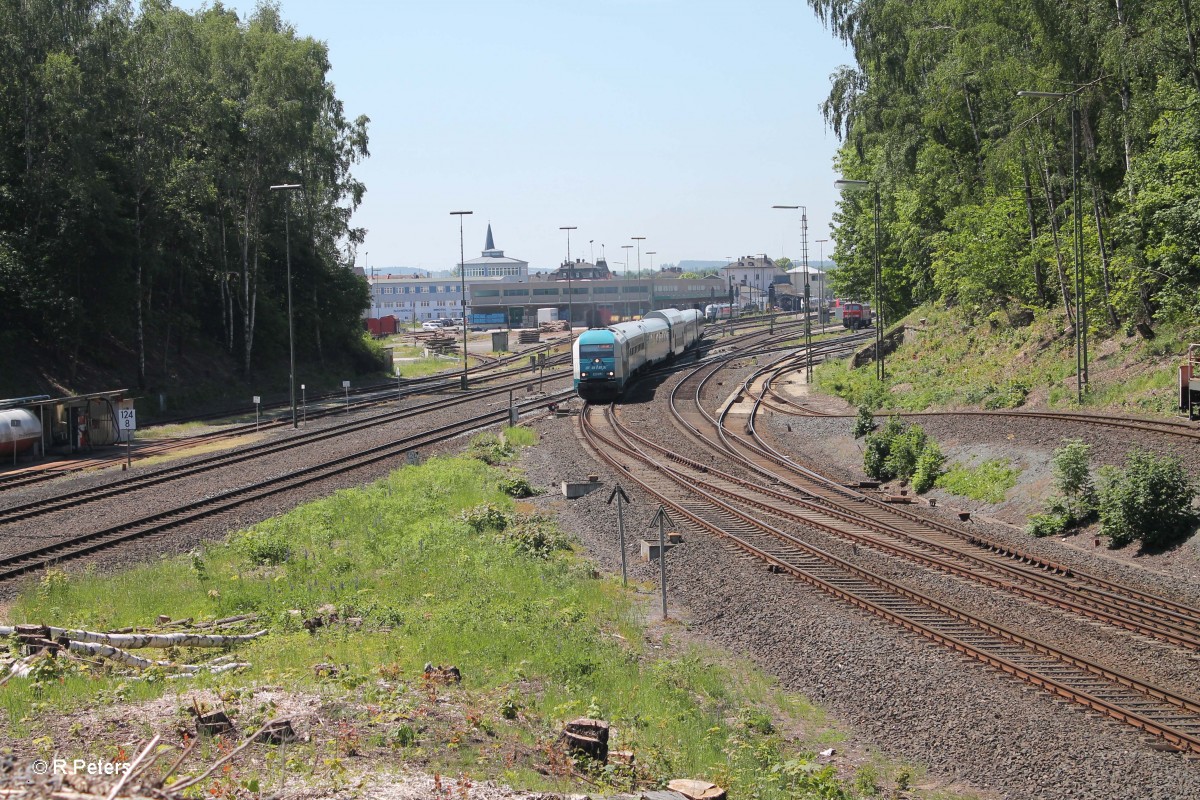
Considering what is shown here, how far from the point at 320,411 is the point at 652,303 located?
100919mm

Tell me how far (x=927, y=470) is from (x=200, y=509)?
17716 mm

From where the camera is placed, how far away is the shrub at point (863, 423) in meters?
33.1

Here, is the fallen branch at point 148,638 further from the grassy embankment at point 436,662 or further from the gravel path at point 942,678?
the gravel path at point 942,678

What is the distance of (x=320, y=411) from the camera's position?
47969 mm

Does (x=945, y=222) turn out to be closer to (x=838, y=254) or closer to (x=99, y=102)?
(x=838, y=254)

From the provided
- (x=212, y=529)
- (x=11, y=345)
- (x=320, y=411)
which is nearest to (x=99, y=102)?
(x=11, y=345)

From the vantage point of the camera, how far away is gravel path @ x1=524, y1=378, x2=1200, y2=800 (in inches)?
420

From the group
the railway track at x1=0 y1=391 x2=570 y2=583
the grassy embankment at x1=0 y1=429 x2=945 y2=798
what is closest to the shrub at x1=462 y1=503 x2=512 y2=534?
the grassy embankment at x1=0 y1=429 x2=945 y2=798

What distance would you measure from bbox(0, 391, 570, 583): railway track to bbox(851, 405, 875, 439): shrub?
1407 centimetres

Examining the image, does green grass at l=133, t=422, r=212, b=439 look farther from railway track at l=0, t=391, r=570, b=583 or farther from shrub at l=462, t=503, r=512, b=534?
shrub at l=462, t=503, r=512, b=534

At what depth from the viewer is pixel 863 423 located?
109ft

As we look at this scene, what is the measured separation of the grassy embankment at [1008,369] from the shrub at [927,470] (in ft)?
16.1

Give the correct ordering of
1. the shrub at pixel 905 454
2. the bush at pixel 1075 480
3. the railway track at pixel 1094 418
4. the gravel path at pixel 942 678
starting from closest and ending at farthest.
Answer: the gravel path at pixel 942 678, the bush at pixel 1075 480, the railway track at pixel 1094 418, the shrub at pixel 905 454

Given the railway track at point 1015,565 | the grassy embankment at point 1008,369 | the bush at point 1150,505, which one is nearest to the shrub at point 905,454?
the railway track at point 1015,565
